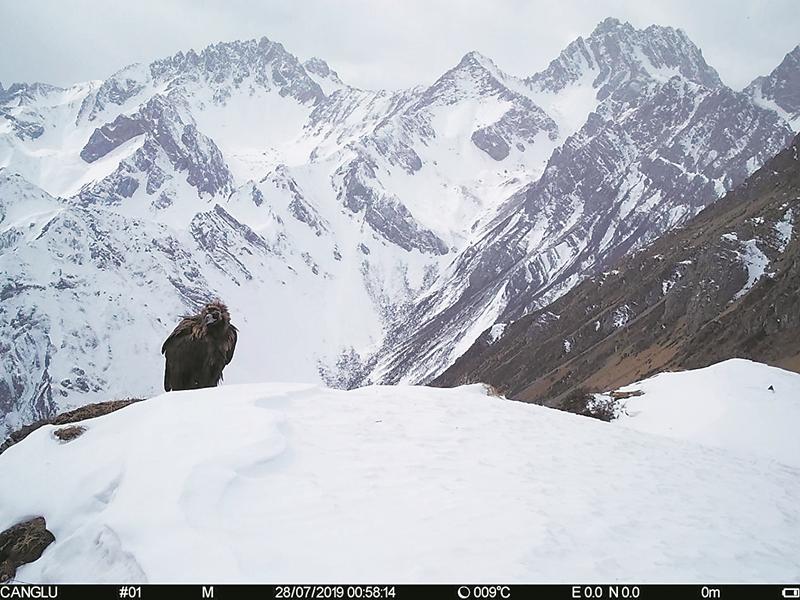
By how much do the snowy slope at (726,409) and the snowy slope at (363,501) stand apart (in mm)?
6189

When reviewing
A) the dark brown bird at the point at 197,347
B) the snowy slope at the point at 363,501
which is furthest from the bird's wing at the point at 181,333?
the snowy slope at the point at 363,501

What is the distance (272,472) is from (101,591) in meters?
3.11

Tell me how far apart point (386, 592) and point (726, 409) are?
20.7 m

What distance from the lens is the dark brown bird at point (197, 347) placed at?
1616 cm

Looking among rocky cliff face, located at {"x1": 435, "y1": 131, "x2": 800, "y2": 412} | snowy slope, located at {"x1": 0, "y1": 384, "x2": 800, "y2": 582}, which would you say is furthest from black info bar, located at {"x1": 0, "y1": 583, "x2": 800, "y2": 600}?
rocky cliff face, located at {"x1": 435, "y1": 131, "x2": 800, "y2": 412}

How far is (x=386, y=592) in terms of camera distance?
7027mm

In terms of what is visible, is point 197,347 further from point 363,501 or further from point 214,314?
point 363,501

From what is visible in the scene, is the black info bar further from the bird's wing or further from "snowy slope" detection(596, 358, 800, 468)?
"snowy slope" detection(596, 358, 800, 468)

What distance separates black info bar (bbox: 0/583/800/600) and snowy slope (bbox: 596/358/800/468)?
39.0ft

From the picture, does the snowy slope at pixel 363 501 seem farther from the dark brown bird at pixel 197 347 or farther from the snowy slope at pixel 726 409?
the snowy slope at pixel 726 409

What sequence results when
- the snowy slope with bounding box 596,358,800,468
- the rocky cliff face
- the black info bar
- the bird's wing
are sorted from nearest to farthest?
the black info bar → the bird's wing → the snowy slope with bounding box 596,358,800,468 → the rocky cliff face

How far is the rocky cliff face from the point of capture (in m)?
79.1

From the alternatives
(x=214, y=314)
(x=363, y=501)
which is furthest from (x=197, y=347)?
(x=363, y=501)

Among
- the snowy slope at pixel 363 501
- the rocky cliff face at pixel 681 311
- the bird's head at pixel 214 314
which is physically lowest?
the snowy slope at pixel 363 501
